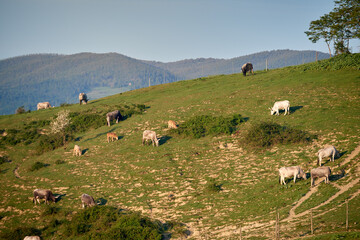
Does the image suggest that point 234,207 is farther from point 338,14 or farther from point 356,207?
point 338,14

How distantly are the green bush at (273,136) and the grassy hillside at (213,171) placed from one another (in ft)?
2.06

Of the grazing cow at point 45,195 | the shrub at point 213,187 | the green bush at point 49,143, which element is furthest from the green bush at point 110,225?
the green bush at point 49,143

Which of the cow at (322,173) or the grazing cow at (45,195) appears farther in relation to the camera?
the grazing cow at (45,195)

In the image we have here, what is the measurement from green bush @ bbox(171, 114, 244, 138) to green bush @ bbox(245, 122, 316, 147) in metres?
3.89

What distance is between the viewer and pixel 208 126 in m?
36.9

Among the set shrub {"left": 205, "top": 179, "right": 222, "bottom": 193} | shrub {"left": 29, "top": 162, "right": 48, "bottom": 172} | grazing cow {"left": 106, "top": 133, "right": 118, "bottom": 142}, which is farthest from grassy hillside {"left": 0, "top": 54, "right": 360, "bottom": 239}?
grazing cow {"left": 106, "top": 133, "right": 118, "bottom": 142}

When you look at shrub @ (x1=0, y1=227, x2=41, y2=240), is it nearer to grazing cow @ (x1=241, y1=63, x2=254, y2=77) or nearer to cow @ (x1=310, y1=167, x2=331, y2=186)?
cow @ (x1=310, y1=167, x2=331, y2=186)

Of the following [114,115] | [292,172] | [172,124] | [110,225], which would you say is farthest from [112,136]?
[292,172]

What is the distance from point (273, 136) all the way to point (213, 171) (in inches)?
300

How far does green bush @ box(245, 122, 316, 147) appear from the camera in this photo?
2931 cm

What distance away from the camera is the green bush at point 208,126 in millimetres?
35344

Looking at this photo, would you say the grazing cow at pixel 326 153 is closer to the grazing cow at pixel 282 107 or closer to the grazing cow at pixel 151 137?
the grazing cow at pixel 282 107

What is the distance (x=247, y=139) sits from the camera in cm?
3131

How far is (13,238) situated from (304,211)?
19124mm
